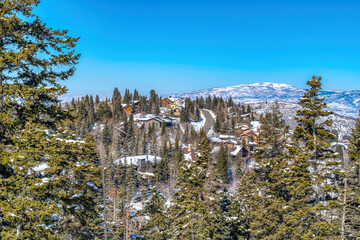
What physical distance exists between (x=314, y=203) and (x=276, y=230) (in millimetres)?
5159

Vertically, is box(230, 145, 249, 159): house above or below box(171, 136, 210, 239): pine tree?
below

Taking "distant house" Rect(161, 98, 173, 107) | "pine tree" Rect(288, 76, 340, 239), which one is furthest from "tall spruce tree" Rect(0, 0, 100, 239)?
"distant house" Rect(161, 98, 173, 107)

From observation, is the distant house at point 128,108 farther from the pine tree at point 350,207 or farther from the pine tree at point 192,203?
the pine tree at point 350,207

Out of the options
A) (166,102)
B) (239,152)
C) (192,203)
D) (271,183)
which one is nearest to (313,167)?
(271,183)

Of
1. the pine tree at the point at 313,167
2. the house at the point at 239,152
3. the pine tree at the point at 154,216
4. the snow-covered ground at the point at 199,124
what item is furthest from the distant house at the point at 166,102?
the pine tree at the point at 313,167

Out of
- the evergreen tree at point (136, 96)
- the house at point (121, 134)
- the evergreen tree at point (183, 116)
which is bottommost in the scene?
the house at point (121, 134)

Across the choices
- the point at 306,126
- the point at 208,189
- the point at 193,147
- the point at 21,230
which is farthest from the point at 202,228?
the point at 193,147

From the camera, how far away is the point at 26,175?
7531mm

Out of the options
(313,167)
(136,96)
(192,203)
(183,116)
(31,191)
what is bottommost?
(192,203)

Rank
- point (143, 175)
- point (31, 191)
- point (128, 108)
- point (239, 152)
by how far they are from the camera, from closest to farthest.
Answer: point (31, 191), point (143, 175), point (239, 152), point (128, 108)

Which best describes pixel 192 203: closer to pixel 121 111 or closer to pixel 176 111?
pixel 121 111

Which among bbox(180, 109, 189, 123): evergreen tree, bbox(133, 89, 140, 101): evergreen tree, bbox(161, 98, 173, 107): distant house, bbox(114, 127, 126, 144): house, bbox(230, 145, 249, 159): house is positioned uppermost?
bbox(133, 89, 140, 101): evergreen tree

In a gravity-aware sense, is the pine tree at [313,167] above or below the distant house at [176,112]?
below

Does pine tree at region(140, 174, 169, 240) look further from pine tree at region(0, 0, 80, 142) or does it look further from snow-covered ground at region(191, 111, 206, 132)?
snow-covered ground at region(191, 111, 206, 132)
